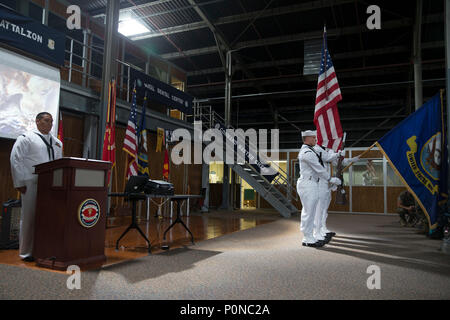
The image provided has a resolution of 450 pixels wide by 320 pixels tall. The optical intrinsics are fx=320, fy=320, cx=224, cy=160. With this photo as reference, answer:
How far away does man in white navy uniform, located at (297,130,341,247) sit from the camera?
16.9ft

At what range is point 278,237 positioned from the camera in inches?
246

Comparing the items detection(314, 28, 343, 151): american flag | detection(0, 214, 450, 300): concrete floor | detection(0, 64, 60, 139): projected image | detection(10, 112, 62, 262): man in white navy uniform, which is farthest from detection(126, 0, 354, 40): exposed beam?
detection(10, 112, 62, 262): man in white navy uniform

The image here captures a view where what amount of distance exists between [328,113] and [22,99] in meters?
6.00

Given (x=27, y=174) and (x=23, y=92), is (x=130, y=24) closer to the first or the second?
(x=23, y=92)

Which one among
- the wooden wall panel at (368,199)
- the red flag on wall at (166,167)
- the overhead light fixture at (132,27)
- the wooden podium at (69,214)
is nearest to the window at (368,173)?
the wooden wall panel at (368,199)

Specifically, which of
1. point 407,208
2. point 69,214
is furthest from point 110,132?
point 407,208

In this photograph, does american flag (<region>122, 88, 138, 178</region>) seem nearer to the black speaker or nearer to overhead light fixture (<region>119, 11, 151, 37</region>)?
the black speaker

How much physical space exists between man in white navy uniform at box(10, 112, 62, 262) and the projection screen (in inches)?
112

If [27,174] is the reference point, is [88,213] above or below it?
below

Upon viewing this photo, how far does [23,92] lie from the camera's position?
6371 mm

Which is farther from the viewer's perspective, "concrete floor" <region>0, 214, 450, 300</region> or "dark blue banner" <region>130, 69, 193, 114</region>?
"dark blue banner" <region>130, 69, 193, 114</region>

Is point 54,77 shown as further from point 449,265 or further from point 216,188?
point 216,188
